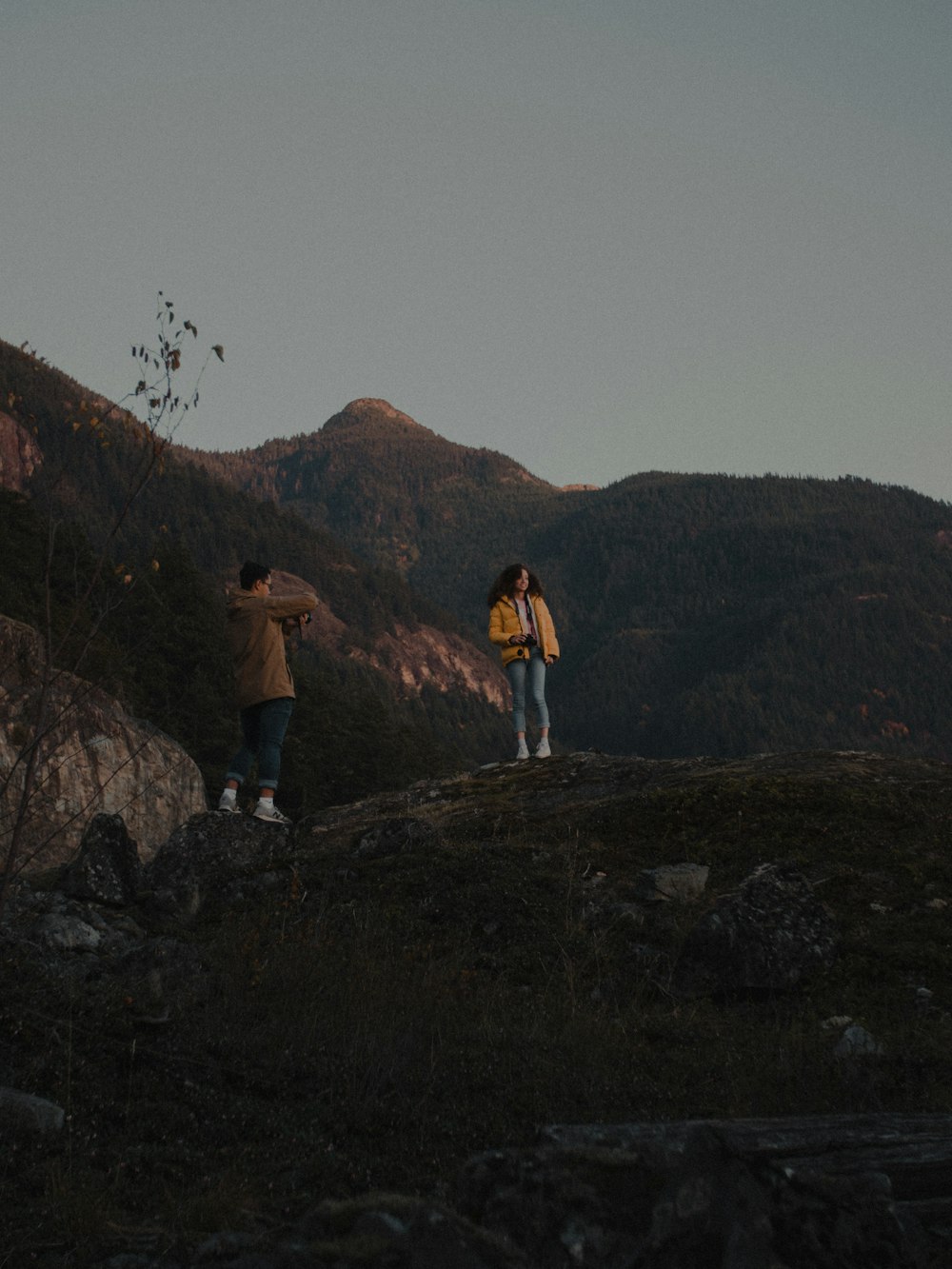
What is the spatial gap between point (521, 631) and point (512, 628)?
0.12 meters

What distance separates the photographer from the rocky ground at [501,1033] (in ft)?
10.2

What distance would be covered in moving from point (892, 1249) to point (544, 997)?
406cm

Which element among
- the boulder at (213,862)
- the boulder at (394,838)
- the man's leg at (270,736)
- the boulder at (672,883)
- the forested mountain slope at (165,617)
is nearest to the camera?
the forested mountain slope at (165,617)

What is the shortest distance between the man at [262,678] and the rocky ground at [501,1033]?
1.94 feet

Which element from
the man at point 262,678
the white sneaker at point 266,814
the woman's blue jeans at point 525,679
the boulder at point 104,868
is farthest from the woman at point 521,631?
the boulder at point 104,868

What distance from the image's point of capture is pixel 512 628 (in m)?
14.6

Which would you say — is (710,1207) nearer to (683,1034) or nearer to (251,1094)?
(251,1094)

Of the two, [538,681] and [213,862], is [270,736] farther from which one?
[538,681]

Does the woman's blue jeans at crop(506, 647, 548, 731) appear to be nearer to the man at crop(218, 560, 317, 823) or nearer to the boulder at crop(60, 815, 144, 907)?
the man at crop(218, 560, 317, 823)

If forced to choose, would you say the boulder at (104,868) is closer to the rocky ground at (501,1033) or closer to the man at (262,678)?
the rocky ground at (501,1033)

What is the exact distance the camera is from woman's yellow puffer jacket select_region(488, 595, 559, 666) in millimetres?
14602

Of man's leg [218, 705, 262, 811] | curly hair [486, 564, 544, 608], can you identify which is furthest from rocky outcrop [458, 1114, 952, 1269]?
curly hair [486, 564, 544, 608]

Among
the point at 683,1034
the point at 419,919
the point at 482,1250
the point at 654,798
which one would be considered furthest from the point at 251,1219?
the point at 654,798

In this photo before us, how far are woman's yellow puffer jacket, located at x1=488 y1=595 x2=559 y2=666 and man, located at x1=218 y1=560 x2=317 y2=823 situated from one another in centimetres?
385
